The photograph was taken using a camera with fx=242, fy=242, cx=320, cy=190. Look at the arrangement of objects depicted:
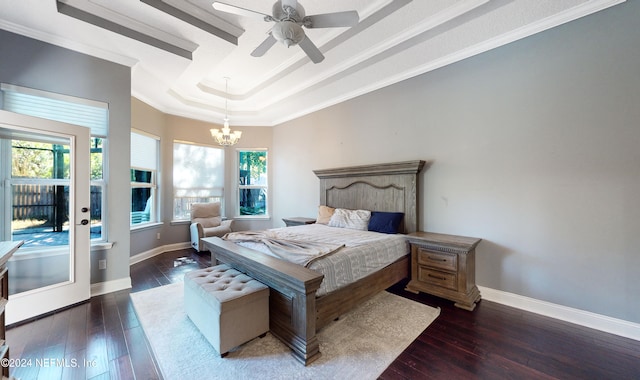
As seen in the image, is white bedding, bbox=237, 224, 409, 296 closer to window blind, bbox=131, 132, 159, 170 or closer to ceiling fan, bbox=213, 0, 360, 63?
ceiling fan, bbox=213, 0, 360, 63

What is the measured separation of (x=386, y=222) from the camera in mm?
3492

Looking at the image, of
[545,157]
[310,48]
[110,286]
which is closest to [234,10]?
[310,48]

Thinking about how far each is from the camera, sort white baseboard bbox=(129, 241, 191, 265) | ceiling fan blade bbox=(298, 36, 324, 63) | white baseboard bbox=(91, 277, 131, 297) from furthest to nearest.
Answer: white baseboard bbox=(129, 241, 191, 265) < white baseboard bbox=(91, 277, 131, 297) < ceiling fan blade bbox=(298, 36, 324, 63)

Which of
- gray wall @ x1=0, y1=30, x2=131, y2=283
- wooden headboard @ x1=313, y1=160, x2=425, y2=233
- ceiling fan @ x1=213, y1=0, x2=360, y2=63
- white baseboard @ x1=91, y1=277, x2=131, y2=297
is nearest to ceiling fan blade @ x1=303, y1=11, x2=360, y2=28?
ceiling fan @ x1=213, y1=0, x2=360, y2=63

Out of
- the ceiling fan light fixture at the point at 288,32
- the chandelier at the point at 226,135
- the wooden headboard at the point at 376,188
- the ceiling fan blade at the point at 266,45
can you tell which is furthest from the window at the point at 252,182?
the ceiling fan light fixture at the point at 288,32

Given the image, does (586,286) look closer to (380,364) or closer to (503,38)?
(380,364)

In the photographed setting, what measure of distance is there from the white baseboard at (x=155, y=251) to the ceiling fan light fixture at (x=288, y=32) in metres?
4.41

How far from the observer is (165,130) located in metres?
5.21

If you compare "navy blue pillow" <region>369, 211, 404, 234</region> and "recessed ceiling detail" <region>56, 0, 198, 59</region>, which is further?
"navy blue pillow" <region>369, 211, 404, 234</region>

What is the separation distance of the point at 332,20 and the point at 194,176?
16.0ft

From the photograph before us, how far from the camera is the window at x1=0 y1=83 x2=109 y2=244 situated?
8.45ft

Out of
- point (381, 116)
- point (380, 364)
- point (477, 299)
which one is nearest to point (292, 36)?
point (381, 116)

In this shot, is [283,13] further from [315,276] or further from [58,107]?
[58,107]

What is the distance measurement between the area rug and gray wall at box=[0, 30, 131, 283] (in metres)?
0.91
